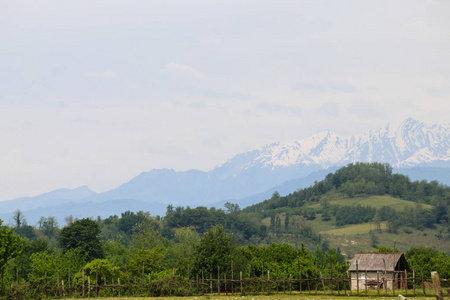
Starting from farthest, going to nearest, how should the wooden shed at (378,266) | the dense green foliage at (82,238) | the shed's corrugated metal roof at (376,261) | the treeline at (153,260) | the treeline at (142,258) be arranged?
the dense green foliage at (82,238) < the shed's corrugated metal roof at (376,261) < the wooden shed at (378,266) < the treeline at (142,258) < the treeline at (153,260)

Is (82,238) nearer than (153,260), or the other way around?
(153,260)

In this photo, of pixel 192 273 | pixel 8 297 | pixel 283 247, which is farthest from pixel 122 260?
pixel 8 297

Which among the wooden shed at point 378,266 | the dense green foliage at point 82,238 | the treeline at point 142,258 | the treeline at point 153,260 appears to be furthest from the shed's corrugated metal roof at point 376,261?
the dense green foliage at point 82,238

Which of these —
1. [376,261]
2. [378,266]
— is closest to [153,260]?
[376,261]

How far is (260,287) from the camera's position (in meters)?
65.4

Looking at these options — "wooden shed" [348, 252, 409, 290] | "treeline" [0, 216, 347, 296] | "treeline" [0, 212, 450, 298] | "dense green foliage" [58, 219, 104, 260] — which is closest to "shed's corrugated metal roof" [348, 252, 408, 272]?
"wooden shed" [348, 252, 409, 290]

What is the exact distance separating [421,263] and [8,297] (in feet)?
237

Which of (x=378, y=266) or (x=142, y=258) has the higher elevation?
(x=378, y=266)

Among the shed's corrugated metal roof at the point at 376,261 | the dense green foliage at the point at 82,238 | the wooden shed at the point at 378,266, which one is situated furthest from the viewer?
the dense green foliage at the point at 82,238

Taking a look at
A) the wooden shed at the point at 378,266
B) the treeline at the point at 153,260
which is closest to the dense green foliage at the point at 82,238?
the treeline at the point at 153,260

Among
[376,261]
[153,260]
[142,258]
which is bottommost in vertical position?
[153,260]

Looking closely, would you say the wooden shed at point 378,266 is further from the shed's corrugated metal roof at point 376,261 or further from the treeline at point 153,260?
the treeline at point 153,260

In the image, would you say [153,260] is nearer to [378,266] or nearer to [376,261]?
[376,261]

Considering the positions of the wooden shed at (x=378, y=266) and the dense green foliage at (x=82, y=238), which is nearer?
the wooden shed at (x=378, y=266)
